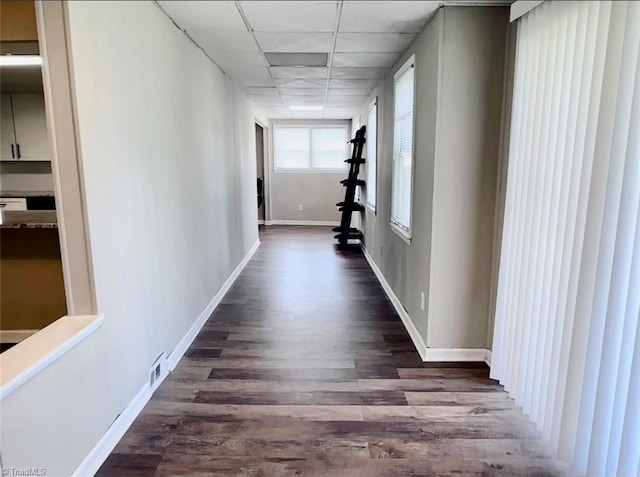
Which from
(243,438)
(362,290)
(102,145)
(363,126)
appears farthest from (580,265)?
(363,126)

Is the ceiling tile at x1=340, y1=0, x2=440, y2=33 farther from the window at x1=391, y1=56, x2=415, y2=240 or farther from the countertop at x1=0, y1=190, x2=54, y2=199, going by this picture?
the countertop at x1=0, y1=190, x2=54, y2=199

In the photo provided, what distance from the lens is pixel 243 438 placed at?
6.70 ft

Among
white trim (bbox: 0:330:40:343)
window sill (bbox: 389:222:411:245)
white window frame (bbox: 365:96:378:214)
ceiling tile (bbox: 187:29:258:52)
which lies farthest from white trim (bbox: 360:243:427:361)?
white trim (bbox: 0:330:40:343)

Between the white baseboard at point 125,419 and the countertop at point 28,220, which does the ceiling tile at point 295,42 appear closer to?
the countertop at point 28,220

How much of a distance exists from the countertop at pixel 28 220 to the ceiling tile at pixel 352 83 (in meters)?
3.08

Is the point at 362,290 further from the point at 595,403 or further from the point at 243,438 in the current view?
the point at 595,403

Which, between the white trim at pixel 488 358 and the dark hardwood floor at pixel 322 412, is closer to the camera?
the dark hardwood floor at pixel 322 412

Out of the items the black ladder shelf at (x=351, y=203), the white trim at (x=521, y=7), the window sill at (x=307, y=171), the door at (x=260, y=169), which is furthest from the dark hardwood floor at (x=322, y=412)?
the window sill at (x=307, y=171)

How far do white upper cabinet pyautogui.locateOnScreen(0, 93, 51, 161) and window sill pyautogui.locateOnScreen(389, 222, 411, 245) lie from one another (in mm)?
3263

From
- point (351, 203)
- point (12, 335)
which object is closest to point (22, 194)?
point (12, 335)

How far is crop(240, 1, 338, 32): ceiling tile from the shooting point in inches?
95.0

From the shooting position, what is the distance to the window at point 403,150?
3.37 m

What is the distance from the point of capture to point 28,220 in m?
2.85

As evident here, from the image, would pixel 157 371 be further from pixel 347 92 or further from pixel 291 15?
pixel 347 92
